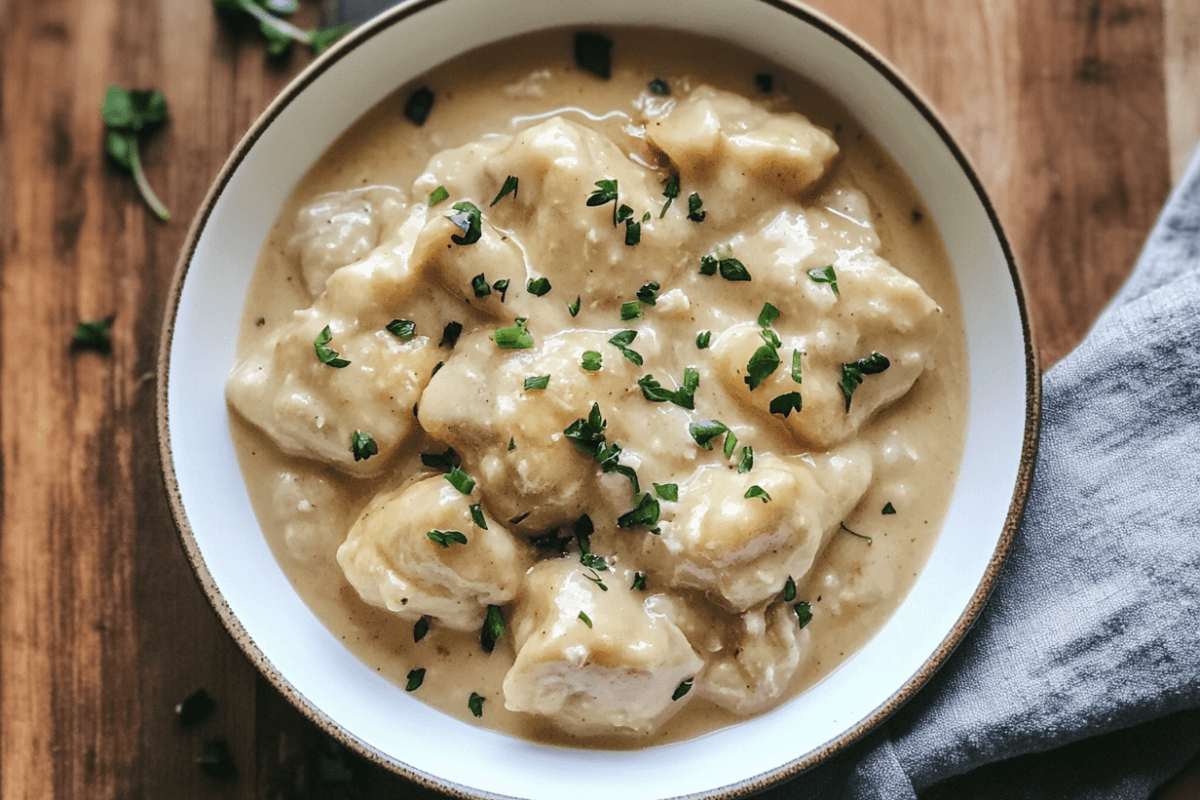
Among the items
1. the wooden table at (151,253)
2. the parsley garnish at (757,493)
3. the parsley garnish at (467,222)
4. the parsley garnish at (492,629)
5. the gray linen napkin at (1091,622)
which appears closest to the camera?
the parsley garnish at (757,493)

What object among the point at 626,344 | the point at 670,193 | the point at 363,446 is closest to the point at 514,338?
the point at 626,344

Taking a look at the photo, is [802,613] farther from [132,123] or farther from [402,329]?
[132,123]

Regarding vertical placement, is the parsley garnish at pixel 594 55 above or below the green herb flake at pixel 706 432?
above

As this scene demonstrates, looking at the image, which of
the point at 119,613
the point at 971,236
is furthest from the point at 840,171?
the point at 119,613

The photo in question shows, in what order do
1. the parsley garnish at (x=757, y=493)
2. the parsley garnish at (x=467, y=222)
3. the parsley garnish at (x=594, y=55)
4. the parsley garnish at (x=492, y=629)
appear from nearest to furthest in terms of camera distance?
the parsley garnish at (x=757, y=493) < the parsley garnish at (x=467, y=222) < the parsley garnish at (x=492, y=629) < the parsley garnish at (x=594, y=55)

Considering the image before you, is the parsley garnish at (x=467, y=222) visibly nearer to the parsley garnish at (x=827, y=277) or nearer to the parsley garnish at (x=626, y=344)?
the parsley garnish at (x=626, y=344)

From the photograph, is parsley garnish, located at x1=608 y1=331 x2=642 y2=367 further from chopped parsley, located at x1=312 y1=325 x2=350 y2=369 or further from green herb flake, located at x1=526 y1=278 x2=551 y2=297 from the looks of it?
chopped parsley, located at x1=312 y1=325 x2=350 y2=369

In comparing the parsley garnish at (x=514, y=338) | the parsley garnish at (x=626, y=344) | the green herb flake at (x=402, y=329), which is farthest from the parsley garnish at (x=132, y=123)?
the parsley garnish at (x=626, y=344)

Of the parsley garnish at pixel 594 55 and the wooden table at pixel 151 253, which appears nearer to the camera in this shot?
the parsley garnish at pixel 594 55
